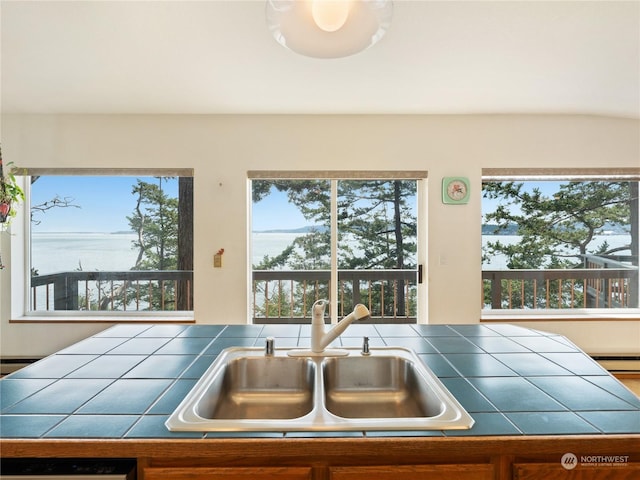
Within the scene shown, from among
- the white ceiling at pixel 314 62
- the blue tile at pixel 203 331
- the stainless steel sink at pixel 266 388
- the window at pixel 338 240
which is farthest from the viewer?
the window at pixel 338 240

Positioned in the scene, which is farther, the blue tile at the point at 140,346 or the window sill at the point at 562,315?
the window sill at the point at 562,315

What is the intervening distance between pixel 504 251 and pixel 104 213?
4115 millimetres

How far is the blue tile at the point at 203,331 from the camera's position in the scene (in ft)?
5.52

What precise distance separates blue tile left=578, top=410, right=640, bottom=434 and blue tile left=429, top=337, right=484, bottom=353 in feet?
1.63

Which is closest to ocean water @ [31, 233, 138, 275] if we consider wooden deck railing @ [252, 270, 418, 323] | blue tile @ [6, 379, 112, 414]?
wooden deck railing @ [252, 270, 418, 323]

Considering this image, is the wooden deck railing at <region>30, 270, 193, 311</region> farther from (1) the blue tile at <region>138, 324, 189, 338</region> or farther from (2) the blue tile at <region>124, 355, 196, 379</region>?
(2) the blue tile at <region>124, 355, 196, 379</region>

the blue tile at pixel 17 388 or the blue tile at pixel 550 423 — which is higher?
the blue tile at pixel 17 388

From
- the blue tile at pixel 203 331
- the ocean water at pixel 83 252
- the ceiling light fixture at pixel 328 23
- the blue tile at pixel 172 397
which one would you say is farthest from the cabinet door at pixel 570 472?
the ocean water at pixel 83 252

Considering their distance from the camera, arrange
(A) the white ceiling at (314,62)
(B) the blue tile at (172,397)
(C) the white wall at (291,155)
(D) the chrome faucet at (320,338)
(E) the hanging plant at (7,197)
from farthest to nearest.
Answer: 1. (C) the white wall at (291,155)
2. (E) the hanging plant at (7,197)
3. (A) the white ceiling at (314,62)
4. (D) the chrome faucet at (320,338)
5. (B) the blue tile at (172,397)

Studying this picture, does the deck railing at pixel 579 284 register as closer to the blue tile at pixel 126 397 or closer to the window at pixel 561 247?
the window at pixel 561 247

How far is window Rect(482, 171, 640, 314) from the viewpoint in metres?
3.49

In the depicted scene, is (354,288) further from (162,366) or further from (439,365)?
(162,366)

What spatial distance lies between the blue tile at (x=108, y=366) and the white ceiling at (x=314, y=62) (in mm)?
1874

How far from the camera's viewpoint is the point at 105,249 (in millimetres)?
3523
